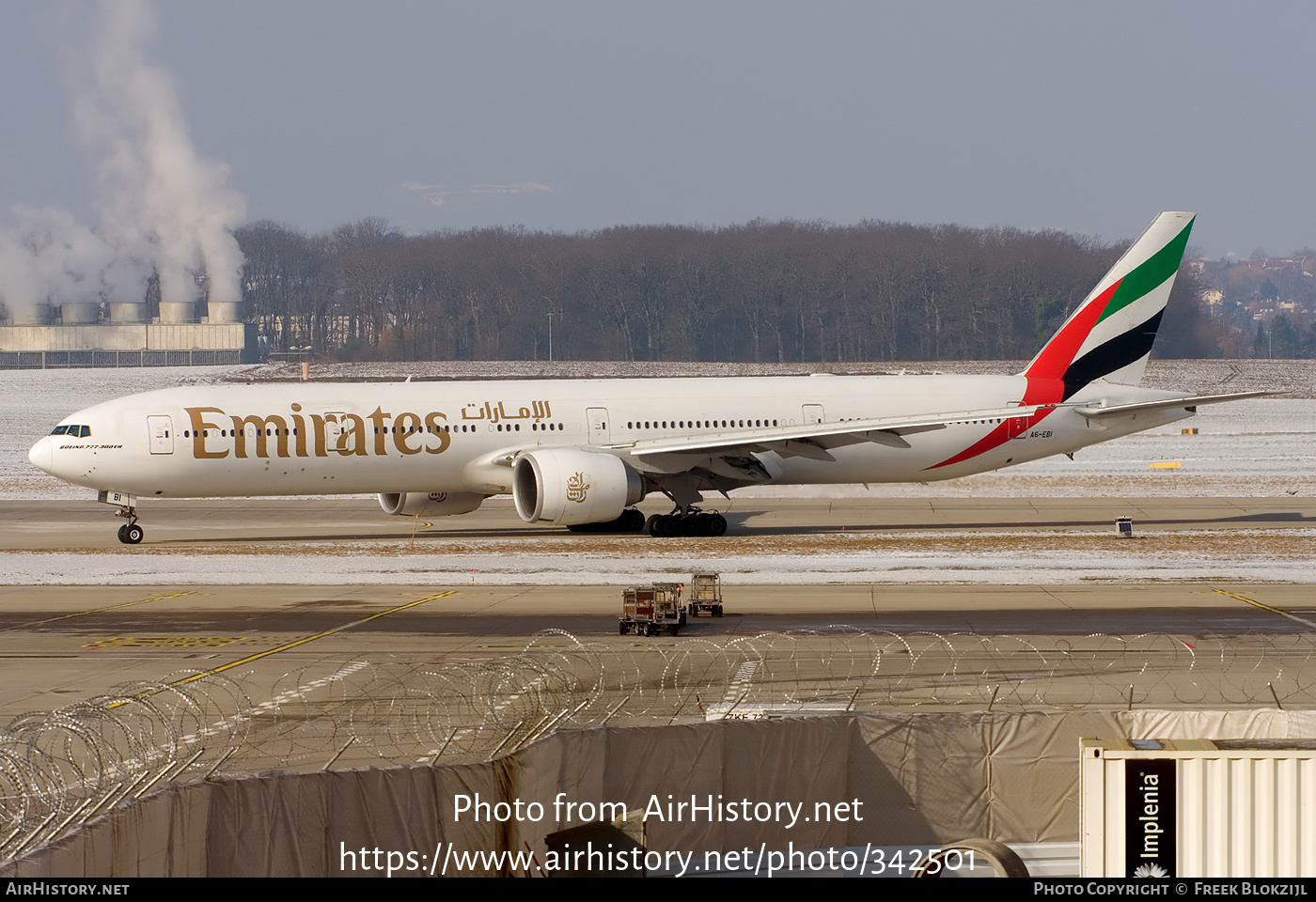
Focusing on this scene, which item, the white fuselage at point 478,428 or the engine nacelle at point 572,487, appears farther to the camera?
the white fuselage at point 478,428

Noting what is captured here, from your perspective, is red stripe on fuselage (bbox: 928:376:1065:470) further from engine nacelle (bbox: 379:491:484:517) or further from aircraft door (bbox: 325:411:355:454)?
aircraft door (bbox: 325:411:355:454)

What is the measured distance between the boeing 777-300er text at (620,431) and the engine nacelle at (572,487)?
5 cm

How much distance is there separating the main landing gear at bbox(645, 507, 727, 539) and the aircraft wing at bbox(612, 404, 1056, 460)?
2022 mm

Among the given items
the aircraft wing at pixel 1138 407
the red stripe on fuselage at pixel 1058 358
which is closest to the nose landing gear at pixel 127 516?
the red stripe on fuselage at pixel 1058 358

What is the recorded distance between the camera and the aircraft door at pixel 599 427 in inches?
1729

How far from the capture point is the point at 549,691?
18797 mm

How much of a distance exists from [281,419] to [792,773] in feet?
94.5

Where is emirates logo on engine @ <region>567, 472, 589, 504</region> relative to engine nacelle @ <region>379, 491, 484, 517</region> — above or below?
above

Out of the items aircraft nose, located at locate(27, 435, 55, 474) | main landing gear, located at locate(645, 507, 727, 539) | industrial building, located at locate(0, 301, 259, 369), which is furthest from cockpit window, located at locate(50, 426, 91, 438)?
industrial building, located at locate(0, 301, 259, 369)

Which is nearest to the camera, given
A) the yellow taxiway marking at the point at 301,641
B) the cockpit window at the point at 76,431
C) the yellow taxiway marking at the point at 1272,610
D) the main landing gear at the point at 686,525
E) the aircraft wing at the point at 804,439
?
the yellow taxiway marking at the point at 301,641

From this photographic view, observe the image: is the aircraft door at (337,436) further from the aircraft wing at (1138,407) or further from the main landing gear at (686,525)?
the aircraft wing at (1138,407)

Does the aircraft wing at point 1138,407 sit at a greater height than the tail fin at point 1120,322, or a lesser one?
lesser

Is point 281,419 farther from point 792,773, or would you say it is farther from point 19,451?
point 19,451

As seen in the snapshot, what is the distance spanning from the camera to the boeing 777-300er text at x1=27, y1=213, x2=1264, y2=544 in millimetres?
41062
